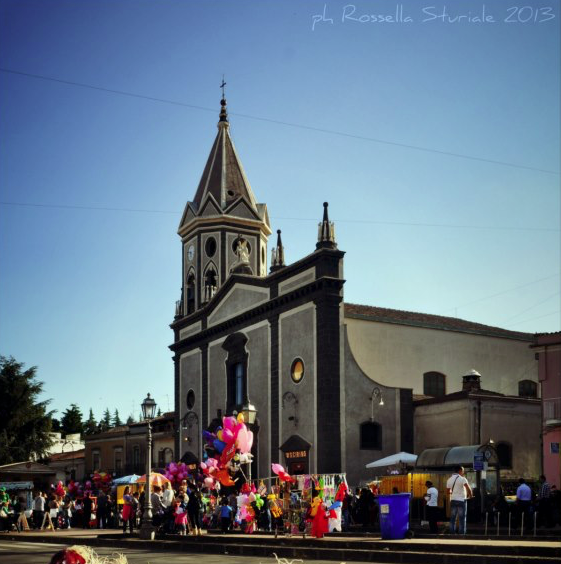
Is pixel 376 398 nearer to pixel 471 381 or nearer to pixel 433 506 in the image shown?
pixel 471 381

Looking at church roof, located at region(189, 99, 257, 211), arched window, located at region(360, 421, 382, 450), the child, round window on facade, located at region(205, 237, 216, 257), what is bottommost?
the child

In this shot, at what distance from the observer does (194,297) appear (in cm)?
5200

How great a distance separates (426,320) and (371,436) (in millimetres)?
8268

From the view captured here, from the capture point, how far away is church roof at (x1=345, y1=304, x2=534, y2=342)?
39969 millimetres

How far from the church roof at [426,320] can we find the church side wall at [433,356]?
0.22 meters

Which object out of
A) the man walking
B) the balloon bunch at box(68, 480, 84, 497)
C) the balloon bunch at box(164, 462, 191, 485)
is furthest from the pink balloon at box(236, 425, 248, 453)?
the balloon bunch at box(68, 480, 84, 497)

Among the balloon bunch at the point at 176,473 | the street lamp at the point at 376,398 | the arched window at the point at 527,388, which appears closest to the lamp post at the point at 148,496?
the street lamp at the point at 376,398

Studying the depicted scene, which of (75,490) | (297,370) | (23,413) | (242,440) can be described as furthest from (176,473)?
(23,413)

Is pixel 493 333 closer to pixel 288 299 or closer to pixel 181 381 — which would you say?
pixel 288 299

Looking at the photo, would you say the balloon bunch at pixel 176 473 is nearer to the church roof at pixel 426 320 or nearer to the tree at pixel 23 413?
the church roof at pixel 426 320

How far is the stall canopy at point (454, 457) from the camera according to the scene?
28.8 metres

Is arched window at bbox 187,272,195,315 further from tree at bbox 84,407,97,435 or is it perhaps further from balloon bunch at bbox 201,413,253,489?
tree at bbox 84,407,97,435

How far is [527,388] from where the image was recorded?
149 ft

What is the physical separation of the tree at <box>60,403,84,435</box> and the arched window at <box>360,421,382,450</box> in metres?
76.2
